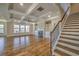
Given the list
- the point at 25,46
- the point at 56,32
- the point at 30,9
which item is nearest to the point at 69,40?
the point at 56,32

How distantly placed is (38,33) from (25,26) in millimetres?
266

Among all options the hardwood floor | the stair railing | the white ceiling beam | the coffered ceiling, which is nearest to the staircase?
the stair railing

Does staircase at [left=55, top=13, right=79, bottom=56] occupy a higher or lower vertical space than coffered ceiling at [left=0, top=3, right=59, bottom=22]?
lower

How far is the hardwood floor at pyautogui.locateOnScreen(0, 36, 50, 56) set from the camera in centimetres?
165

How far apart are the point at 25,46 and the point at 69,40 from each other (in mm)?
805

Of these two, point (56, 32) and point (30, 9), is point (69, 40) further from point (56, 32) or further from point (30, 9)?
point (30, 9)

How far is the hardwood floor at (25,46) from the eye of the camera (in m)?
1.65

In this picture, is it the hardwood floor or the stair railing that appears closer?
the hardwood floor

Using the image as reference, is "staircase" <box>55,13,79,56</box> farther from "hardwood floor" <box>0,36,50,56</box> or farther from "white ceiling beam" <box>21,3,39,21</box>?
"white ceiling beam" <box>21,3,39,21</box>

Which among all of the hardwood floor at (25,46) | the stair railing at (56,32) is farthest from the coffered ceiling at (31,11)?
the hardwood floor at (25,46)

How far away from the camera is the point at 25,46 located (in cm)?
168

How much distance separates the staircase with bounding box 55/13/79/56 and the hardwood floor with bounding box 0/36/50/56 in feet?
0.79

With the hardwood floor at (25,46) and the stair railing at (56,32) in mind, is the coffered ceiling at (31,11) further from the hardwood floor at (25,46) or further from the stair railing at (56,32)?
the hardwood floor at (25,46)

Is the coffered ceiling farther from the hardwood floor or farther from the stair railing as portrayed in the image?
the hardwood floor
